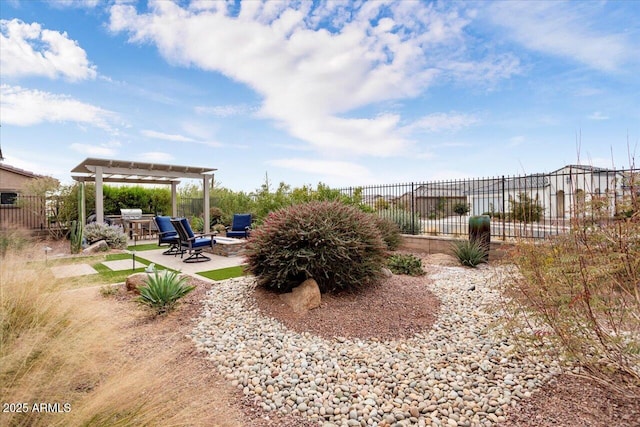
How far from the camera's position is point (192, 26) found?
7332 millimetres

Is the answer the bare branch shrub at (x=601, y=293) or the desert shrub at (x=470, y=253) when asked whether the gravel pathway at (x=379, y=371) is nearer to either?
the bare branch shrub at (x=601, y=293)

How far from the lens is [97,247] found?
974cm

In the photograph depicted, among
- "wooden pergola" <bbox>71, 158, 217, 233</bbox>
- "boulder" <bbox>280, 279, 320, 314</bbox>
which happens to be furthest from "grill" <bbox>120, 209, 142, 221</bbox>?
"boulder" <bbox>280, 279, 320, 314</bbox>

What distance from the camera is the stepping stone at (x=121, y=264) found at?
7176 millimetres

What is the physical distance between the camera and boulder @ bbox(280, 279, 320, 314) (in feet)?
13.4

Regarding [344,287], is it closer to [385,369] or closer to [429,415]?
[385,369]

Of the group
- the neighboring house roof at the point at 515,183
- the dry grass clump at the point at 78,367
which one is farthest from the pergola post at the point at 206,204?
the neighboring house roof at the point at 515,183

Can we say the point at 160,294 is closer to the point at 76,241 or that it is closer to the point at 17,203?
the point at 76,241

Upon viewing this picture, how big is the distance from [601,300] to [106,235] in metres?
12.3

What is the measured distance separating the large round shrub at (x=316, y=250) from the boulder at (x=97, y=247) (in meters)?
7.66

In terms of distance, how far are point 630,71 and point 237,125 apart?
36.5 feet

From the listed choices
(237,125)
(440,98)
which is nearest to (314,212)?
(440,98)

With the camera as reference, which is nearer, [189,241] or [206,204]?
[189,241]

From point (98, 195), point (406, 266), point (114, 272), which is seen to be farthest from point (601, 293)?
point (98, 195)
